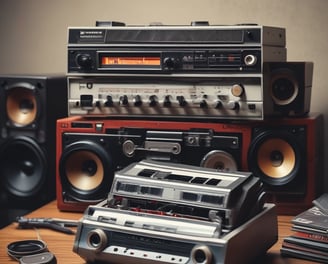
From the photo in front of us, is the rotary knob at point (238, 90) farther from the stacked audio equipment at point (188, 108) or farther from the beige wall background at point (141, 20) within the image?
the beige wall background at point (141, 20)

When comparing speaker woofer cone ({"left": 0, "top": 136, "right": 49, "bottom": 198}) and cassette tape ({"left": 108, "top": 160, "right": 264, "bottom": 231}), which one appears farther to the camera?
speaker woofer cone ({"left": 0, "top": 136, "right": 49, "bottom": 198})

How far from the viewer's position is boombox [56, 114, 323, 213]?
1533 mm

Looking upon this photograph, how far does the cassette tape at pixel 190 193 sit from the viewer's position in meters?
1.19

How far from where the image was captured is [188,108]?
5.11 feet

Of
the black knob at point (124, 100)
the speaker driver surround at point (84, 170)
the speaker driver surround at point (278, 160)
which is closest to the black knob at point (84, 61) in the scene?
the black knob at point (124, 100)

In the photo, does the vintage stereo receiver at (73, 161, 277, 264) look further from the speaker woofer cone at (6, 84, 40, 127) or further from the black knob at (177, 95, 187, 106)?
the speaker woofer cone at (6, 84, 40, 127)

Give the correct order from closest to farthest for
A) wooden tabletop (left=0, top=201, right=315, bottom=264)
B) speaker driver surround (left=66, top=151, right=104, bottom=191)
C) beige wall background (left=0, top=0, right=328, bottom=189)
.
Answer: wooden tabletop (left=0, top=201, right=315, bottom=264)
speaker driver surround (left=66, top=151, right=104, bottom=191)
beige wall background (left=0, top=0, right=328, bottom=189)

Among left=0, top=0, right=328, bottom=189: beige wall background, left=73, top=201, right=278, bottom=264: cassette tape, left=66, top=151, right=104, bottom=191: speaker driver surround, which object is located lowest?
left=73, top=201, right=278, bottom=264: cassette tape

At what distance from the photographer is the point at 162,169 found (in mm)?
1328

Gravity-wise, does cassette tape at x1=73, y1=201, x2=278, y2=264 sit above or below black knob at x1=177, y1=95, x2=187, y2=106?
below

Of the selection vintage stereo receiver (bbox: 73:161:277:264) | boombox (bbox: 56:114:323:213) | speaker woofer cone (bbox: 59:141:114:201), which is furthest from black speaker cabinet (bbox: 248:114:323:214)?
speaker woofer cone (bbox: 59:141:114:201)

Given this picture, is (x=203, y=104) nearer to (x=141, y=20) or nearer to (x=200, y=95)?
(x=200, y=95)

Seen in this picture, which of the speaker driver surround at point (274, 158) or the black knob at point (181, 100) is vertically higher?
the black knob at point (181, 100)

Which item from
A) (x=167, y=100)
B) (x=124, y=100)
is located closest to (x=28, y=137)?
(x=124, y=100)
